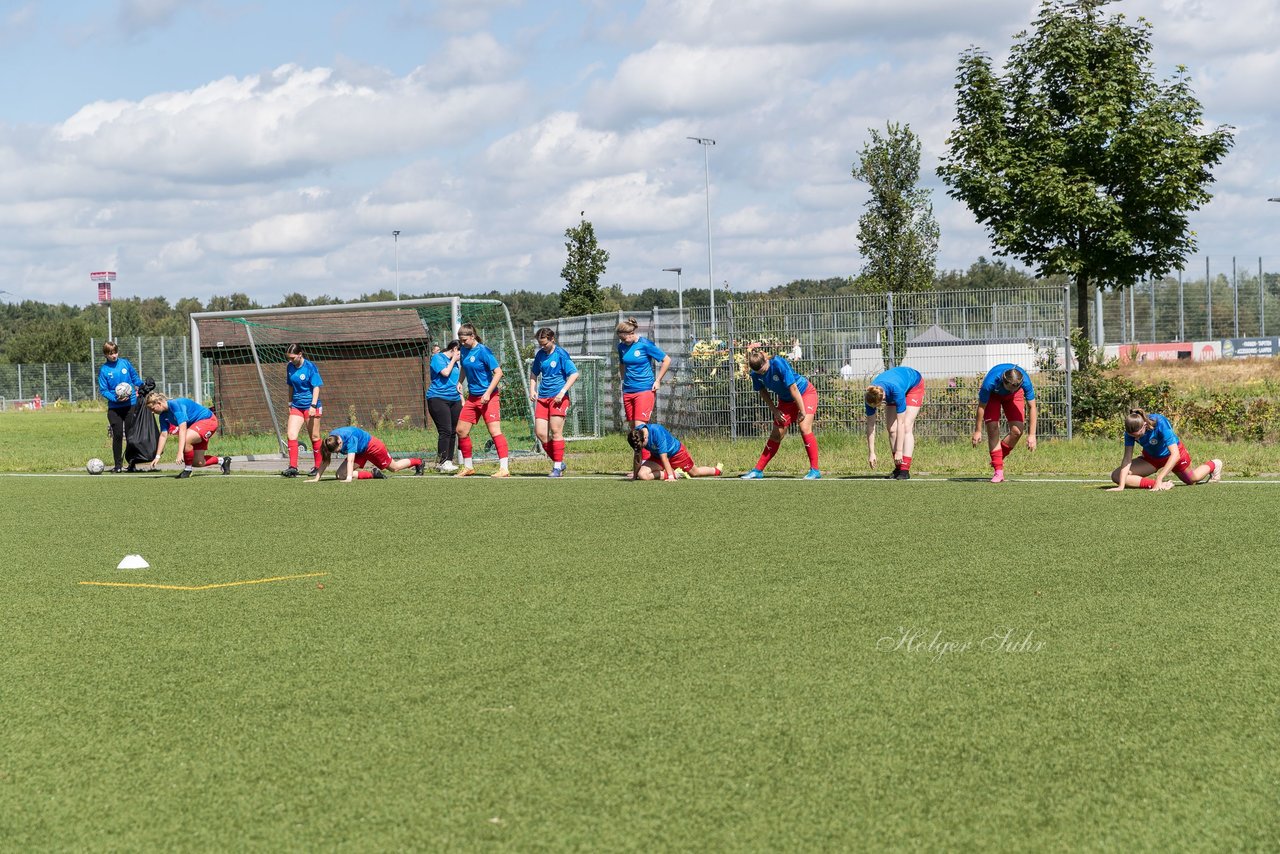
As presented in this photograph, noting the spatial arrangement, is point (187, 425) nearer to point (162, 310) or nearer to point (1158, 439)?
point (1158, 439)

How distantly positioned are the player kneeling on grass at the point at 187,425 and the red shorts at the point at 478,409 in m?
3.26

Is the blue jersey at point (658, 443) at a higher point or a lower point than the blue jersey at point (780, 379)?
lower

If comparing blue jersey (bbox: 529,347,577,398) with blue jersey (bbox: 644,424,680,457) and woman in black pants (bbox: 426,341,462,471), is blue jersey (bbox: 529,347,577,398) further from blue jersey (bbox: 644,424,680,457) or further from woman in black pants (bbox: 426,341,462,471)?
blue jersey (bbox: 644,424,680,457)

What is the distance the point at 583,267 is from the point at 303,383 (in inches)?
1284

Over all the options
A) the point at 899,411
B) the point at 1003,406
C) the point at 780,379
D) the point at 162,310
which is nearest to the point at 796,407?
the point at 780,379

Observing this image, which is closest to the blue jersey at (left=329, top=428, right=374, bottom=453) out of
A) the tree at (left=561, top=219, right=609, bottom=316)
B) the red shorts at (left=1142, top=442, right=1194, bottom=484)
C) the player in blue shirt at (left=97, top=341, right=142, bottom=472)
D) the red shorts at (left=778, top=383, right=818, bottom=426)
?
the player in blue shirt at (left=97, top=341, right=142, bottom=472)

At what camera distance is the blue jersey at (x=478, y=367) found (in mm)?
15969

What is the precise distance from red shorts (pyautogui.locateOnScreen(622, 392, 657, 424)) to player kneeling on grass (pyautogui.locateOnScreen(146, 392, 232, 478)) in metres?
5.39

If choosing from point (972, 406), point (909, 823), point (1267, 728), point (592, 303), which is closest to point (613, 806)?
point (909, 823)

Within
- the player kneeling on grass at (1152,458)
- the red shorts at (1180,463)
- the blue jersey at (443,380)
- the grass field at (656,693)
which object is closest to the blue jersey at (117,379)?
the blue jersey at (443,380)

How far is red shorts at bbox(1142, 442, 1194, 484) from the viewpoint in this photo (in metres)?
12.4

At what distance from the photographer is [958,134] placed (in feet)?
74.2

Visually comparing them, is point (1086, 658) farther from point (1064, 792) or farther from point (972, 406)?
point (972, 406)

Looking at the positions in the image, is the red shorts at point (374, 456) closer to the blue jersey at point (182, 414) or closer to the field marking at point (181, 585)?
the blue jersey at point (182, 414)
